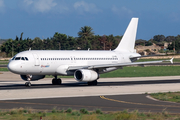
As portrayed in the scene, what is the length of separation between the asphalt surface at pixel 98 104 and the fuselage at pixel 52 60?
1202cm

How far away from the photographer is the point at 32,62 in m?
38.9

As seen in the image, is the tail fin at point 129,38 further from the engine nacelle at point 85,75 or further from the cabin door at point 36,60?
the cabin door at point 36,60

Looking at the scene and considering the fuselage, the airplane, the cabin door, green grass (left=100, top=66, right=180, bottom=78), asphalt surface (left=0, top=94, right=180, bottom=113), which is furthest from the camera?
green grass (left=100, top=66, right=180, bottom=78)

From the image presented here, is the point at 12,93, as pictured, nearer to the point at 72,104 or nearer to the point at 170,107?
the point at 72,104

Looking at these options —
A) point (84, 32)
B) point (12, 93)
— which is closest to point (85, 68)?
point (12, 93)

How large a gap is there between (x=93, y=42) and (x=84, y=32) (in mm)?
15165

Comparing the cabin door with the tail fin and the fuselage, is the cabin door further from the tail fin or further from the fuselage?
the tail fin

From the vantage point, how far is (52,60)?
4053 centimetres

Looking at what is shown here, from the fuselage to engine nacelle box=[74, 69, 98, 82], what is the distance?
5.25 feet

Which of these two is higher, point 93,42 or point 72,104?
point 93,42

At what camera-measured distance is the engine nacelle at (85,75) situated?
3903cm

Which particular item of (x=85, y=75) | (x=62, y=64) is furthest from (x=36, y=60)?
(x=85, y=75)

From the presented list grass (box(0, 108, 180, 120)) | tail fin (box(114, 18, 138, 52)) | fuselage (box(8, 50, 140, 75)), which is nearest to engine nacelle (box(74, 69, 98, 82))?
fuselage (box(8, 50, 140, 75))

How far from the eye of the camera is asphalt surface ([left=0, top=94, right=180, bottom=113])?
877 inches
